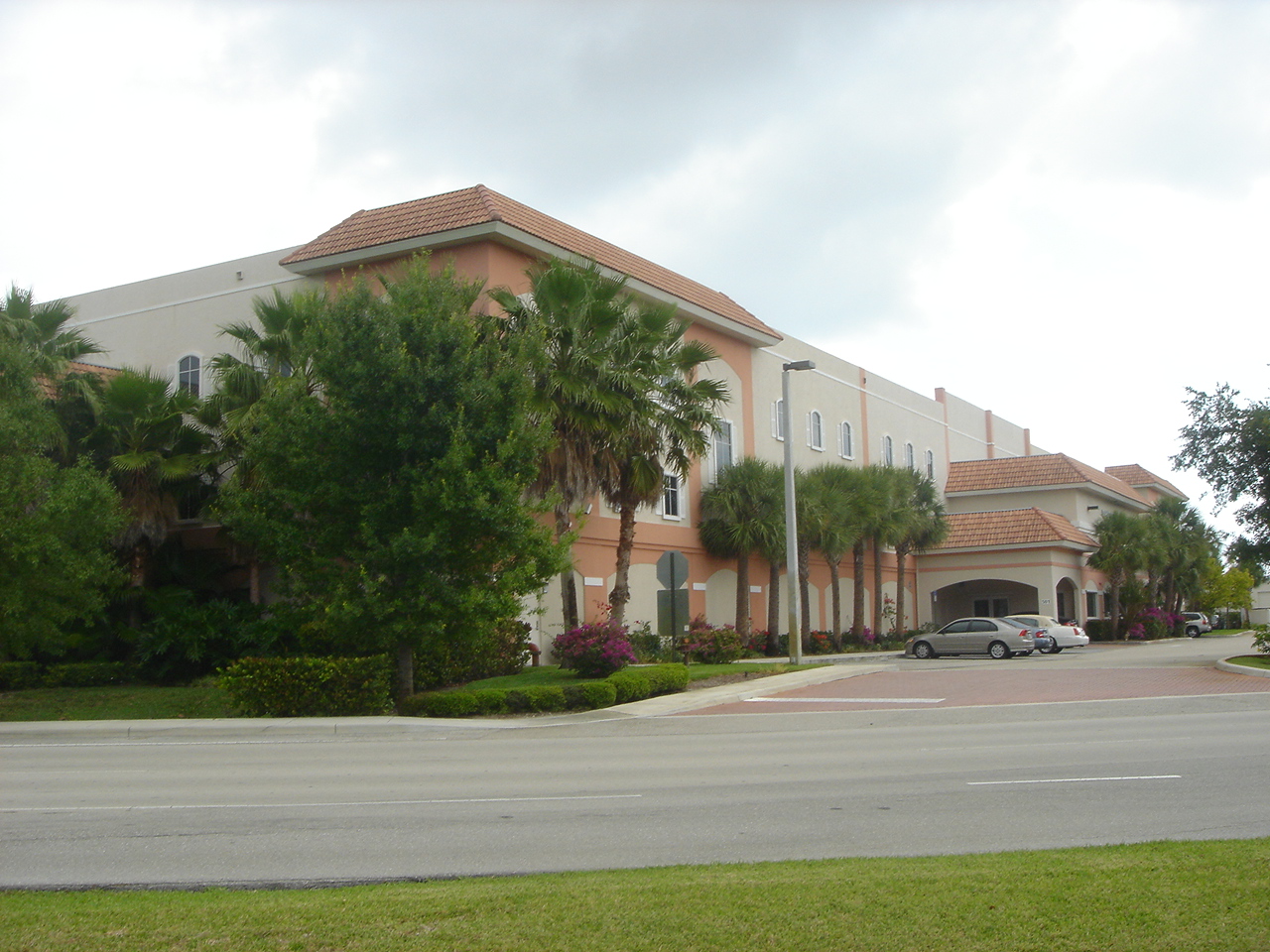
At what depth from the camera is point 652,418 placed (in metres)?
25.4


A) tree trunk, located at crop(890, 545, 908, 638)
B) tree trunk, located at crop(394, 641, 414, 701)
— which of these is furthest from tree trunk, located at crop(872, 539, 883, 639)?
tree trunk, located at crop(394, 641, 414, 701)

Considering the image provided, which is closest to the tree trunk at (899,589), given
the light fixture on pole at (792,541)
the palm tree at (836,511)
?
the palm tree at (836,511)

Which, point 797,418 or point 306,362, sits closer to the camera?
point 306,362

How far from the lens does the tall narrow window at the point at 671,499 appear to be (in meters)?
33.5

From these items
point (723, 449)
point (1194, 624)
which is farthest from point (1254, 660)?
point (1194, 624)

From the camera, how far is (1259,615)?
81000mm

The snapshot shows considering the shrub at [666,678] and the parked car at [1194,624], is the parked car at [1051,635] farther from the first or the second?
the parked car at [1194,624]

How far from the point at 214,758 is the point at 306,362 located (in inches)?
439

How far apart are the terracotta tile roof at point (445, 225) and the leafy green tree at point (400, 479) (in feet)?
22.4

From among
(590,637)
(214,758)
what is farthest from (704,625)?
(214,758)

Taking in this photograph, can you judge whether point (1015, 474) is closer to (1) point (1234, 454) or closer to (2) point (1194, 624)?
(2) point (1194, 624)

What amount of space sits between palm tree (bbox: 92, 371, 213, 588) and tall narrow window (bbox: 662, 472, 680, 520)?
497 inches

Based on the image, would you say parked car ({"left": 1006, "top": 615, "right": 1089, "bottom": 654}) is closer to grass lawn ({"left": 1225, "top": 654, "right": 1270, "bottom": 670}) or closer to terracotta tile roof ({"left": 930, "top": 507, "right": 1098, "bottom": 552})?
terracotta tile roof ({"left": 930, "top": 507, "right": 1098, "bottom": 552})

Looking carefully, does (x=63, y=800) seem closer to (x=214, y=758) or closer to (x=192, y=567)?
(x=214, y=758)
